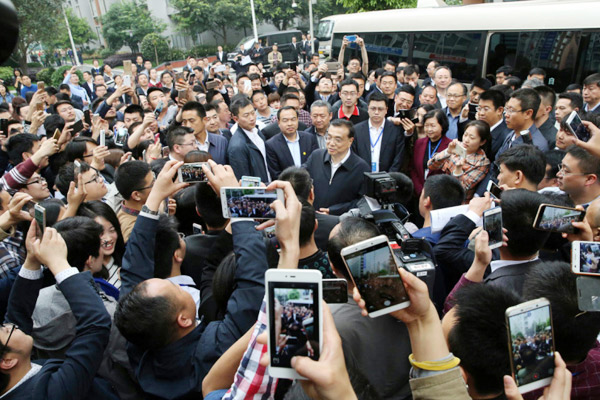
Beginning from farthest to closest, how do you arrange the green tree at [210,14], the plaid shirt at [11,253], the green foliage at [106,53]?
1. the green foliage at [106,53]
2. the green tree at [210,14]
3. the plaid shirt at [11,253]

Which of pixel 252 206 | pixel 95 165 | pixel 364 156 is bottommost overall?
pixel 364 156

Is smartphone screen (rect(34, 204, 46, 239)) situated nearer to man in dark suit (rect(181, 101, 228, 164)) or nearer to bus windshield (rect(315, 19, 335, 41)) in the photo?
man in dark suit (rect(181, 101, 228, 164))

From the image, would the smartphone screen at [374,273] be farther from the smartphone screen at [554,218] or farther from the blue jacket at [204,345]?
the smartphone screen at [554,218]

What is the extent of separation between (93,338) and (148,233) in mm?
659

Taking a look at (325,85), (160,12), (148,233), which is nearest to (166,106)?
(325,85)

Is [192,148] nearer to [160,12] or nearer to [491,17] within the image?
[491,17]

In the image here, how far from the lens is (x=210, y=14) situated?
37188 mm

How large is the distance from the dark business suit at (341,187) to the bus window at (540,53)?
6.22m

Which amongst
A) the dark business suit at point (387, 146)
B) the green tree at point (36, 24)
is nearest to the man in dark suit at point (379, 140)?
the dark business suit at point (387, 146)

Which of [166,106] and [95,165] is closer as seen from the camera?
[95,165]

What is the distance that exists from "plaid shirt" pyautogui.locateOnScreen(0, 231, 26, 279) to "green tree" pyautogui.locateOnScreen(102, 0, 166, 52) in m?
38.9

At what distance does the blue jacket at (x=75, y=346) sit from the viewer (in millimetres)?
1667

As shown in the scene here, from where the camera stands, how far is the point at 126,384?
206cm

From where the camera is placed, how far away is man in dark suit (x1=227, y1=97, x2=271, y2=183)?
4809 millimetres
